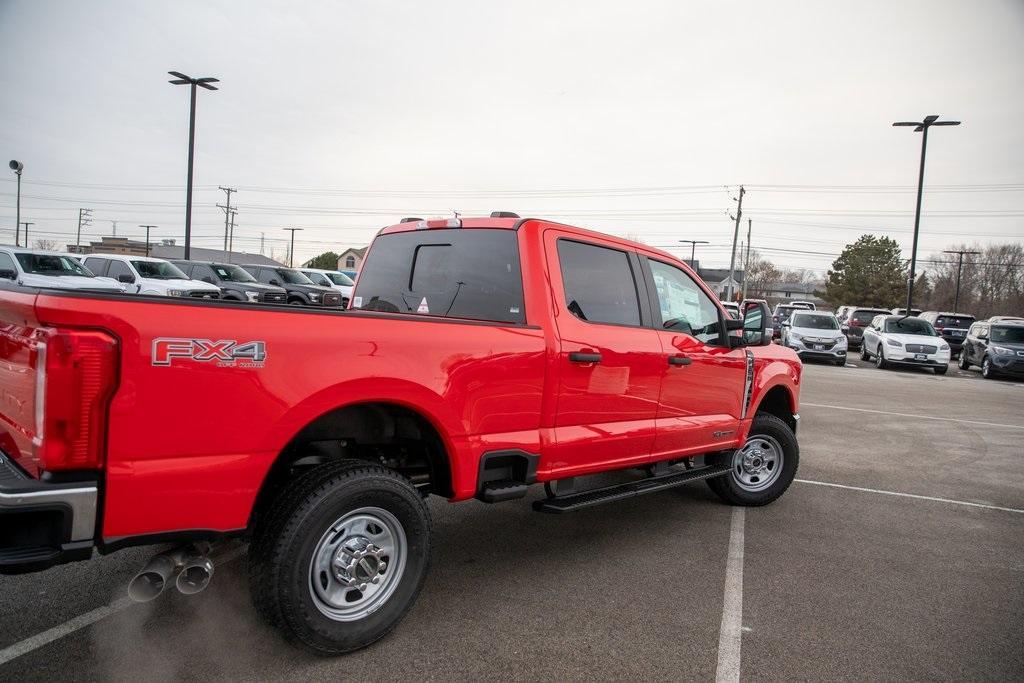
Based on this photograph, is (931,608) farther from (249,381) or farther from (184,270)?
(184,270)

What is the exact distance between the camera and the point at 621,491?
4234 millimetres

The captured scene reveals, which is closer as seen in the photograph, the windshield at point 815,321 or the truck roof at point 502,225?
the truck roof at point 502,225

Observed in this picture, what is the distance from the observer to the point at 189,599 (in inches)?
138

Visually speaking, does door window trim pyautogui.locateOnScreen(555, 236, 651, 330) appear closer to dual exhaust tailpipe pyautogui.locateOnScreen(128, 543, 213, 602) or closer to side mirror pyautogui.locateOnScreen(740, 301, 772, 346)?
side mirror pyautogui.locateOnScreen(740, 301, 772, 346)

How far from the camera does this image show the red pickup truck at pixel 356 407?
92.2 inches

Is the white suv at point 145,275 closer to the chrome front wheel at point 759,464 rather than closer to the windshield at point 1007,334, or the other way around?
the chrome front wheel at point 759,464

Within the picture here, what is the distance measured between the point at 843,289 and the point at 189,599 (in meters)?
75.7

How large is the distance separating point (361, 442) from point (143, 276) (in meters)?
19.7

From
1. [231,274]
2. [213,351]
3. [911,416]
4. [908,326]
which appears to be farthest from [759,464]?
[231,274]

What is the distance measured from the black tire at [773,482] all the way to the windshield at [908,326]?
1779 cm

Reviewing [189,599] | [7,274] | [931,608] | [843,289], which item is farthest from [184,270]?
[843,289]

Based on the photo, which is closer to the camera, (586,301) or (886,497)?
(586,301)

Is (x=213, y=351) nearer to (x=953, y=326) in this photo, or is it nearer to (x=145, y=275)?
(x=145, y=275)

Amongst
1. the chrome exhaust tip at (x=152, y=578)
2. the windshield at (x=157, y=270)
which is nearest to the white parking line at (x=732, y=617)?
the chrome exhaust tip at (x=152, y=578)
